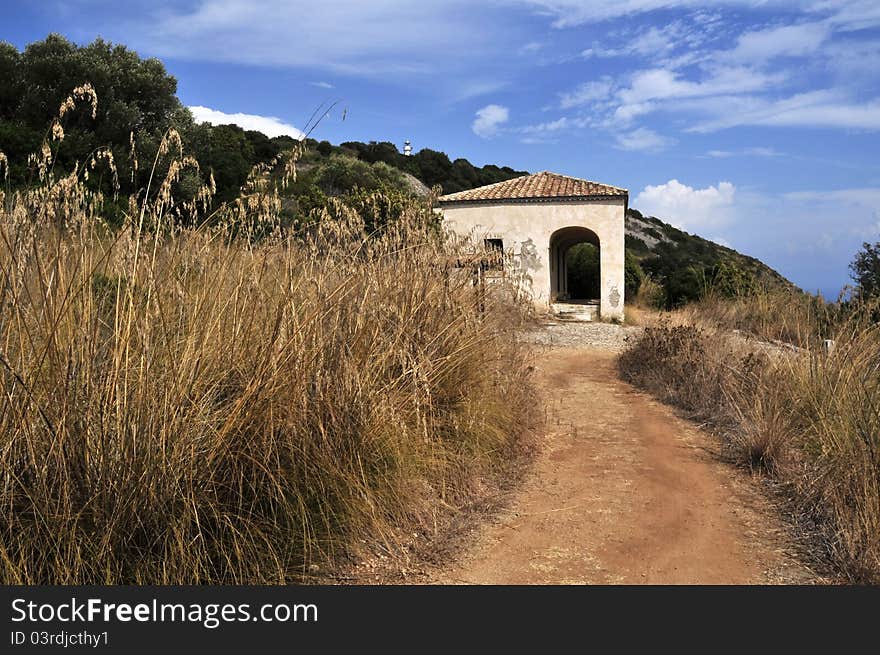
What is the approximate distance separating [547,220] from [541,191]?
962mm

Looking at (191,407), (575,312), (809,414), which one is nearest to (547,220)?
(575,312)

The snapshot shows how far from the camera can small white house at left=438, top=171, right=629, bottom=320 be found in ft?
62.5

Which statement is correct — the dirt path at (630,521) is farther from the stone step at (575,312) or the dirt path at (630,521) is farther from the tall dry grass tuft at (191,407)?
the stone step at (575,312)

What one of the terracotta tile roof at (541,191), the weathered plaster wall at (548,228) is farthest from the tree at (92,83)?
the weathered plaster wall at (548,228)

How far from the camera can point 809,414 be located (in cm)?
555

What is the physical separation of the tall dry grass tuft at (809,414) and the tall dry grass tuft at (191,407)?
2.26 meters

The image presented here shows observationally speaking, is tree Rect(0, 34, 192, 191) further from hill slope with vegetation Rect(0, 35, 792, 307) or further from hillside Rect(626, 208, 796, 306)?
hillside Rect(626, 208, 796, 306)

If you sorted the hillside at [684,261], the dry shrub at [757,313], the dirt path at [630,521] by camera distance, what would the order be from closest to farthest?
1. the dirt path at [630,521]
2. the dry shrub at [757,313]
3. the hillside at [684,261]

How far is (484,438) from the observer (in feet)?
16.2

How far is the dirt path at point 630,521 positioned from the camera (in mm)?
3436

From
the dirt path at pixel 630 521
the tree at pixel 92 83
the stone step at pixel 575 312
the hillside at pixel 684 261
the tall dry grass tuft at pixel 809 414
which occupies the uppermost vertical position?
the tree at pixel 92 83

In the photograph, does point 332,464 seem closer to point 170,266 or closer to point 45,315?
point 170,266

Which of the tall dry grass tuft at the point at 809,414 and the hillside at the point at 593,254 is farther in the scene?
the hillside at the point at 593,254

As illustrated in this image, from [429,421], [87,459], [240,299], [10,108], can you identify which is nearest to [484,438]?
[429,421]
